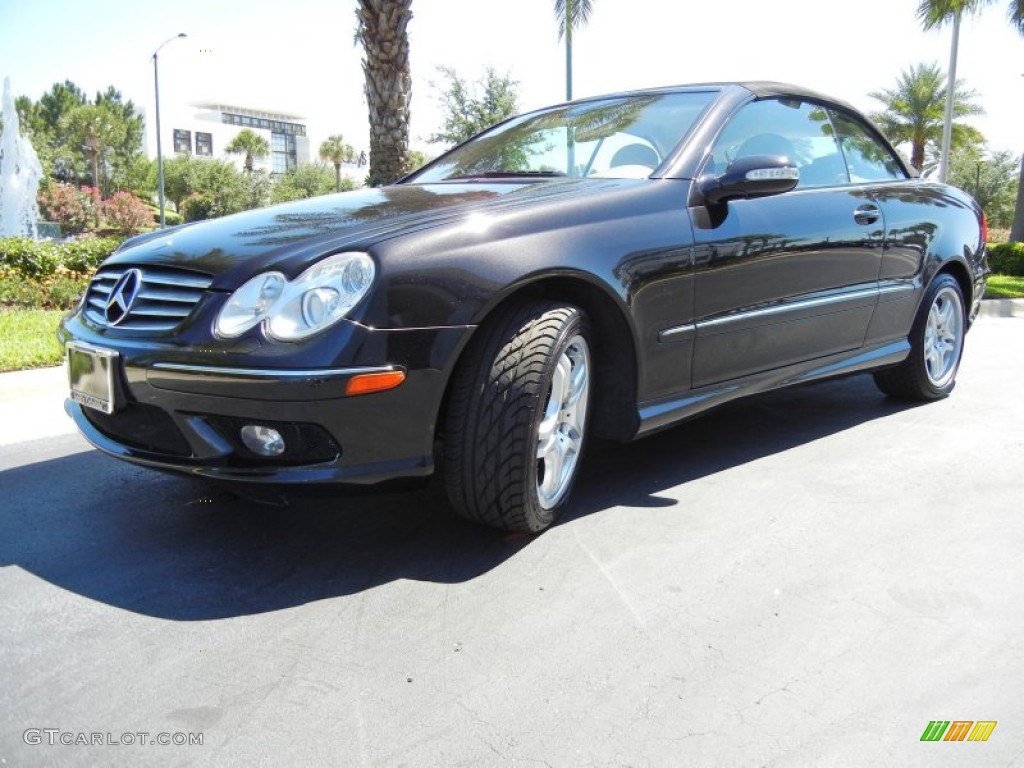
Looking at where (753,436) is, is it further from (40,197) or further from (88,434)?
(40,197)

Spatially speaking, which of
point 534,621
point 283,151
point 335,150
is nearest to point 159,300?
point 534,621

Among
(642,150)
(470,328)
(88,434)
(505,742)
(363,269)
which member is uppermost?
(642,150)

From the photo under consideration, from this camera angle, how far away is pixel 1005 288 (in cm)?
1305

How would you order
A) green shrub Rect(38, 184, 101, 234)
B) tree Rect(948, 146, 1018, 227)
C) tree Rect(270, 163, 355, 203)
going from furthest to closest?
1. tree Rect(270, 163, 355, 203)
2. green shrub Rect(38, 184, 101, 234)
3. tree Rect(948, 146, 1018, 227)

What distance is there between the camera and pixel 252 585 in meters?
2.77

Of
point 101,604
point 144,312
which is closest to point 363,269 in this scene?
point 144,312

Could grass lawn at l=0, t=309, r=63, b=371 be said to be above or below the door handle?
below

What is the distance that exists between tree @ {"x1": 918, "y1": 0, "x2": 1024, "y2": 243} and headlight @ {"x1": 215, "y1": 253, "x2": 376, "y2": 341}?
19.5m

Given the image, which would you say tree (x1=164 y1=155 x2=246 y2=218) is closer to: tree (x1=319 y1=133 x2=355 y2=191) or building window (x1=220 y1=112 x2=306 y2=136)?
tree (x1=319 y1=133 x2=355 y2=191)

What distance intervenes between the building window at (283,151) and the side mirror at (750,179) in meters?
135

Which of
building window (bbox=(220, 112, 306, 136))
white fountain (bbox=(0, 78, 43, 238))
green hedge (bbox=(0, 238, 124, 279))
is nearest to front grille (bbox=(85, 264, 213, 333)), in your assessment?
green hedge (bbox=(0, 238, 124, 279))

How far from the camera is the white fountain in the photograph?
87.3ft

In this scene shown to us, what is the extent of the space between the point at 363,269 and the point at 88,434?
4.01 ft

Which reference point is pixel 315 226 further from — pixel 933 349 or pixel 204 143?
pixel 204 143
